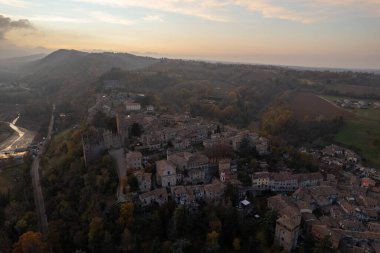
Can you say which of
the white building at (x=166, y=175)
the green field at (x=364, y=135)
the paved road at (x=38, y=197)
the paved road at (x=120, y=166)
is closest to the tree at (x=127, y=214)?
the paved road at (x=120, y=166)

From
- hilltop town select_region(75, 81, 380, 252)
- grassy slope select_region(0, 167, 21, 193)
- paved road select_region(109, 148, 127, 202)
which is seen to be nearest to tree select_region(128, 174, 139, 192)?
hilltop town select_region(75, 81, 380, 252)

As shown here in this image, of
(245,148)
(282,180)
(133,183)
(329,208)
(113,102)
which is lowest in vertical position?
(329,208)

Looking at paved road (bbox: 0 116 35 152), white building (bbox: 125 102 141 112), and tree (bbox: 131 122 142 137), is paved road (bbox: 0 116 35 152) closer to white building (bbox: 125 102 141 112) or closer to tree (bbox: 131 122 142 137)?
white building (bbox: 125 102 141 112)

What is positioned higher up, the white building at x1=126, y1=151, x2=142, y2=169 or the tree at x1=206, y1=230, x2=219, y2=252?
the white building at x1=126, y1=151, x2=142, y2=169

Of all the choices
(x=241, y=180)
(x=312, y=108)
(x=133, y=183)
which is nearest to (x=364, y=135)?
(x=312, y=108)

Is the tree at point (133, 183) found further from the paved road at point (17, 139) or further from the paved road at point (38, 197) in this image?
the paved road at point (17, 139)

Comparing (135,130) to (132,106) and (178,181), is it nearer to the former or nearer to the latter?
(178,181)

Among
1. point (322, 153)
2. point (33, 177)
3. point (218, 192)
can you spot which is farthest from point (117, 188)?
point (322, 153)
